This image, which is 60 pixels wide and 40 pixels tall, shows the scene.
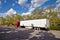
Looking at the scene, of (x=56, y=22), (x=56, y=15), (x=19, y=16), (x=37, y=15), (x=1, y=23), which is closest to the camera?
(x=56, y=22)

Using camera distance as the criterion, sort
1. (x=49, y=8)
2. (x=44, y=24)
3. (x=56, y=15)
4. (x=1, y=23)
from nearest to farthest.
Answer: (x=44, y=24), (x=56, y=15), (x=49, y=8), (x=1, y=23)

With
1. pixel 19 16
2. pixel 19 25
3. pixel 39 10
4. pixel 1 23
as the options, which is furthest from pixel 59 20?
pixel 1 23

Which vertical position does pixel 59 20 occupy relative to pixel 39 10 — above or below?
below

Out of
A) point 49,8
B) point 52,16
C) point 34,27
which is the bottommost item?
point 34,27

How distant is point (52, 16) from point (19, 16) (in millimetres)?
33738

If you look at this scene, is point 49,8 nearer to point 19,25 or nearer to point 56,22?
point 56,22

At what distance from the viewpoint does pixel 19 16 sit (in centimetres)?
7600

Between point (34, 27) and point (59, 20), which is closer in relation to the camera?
point (34, 27)

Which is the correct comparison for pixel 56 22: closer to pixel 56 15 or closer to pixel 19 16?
pixel 56 15

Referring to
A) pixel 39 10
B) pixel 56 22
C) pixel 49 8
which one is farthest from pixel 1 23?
pixel 56 22

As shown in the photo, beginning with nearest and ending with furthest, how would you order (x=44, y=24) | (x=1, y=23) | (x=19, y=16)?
(x=44, y=24) < (x=19, y=16) < (x=1, y=23)

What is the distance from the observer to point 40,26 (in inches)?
1226

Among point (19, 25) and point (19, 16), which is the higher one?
point (19, 16)

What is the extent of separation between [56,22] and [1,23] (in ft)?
197
